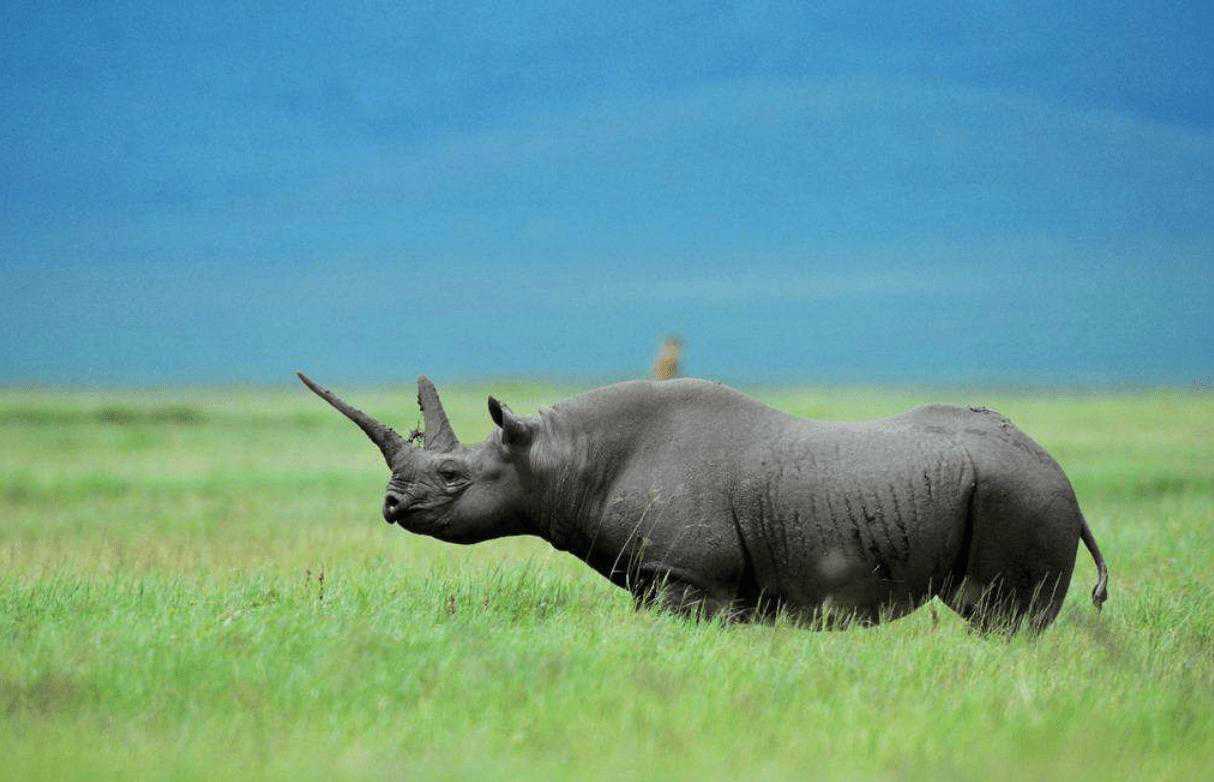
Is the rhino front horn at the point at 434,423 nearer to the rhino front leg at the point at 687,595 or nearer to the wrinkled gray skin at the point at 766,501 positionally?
the wrinkled gray skin at the point at 766,501

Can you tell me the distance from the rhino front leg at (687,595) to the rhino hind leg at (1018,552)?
1606 millimetres

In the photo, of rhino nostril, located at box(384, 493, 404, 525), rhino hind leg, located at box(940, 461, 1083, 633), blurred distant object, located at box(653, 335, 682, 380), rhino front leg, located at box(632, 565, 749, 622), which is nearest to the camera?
rhino hind leg, located at box(940, 461, 1083, 633)

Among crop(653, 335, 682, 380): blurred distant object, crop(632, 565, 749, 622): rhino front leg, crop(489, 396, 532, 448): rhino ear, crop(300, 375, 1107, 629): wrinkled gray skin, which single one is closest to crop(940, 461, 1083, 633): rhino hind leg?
crop(300, 375, 1107, 629): wrinkled gray skin

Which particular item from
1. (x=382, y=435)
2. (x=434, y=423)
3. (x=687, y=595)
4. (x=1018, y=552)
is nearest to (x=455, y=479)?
(x=434, y=423)

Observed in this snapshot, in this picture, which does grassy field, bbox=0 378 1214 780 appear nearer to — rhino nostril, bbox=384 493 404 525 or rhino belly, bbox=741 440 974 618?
rhino belly, bbox=741 440 974 618

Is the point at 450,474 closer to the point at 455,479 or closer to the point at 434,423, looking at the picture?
the point at 455,479

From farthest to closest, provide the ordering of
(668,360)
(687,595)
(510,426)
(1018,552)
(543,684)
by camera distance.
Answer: (668,360), (510,426), (687,595), (1018,552), (543,684)

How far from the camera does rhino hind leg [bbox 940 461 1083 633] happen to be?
852 centimetres

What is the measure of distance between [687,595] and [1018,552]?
7.18 feet

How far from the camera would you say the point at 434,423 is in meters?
9.14

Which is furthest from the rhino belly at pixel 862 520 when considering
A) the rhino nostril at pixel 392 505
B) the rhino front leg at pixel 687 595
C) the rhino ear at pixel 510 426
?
the rhino nostril at pixel 392 505

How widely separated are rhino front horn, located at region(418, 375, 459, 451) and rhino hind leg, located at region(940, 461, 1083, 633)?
357cm

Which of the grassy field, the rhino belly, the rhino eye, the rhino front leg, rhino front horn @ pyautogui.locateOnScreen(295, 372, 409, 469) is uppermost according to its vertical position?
rhino front horn @ pyautogui.locateOnScreen(295, 372, 409, 469)

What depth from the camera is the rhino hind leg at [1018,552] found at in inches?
335
